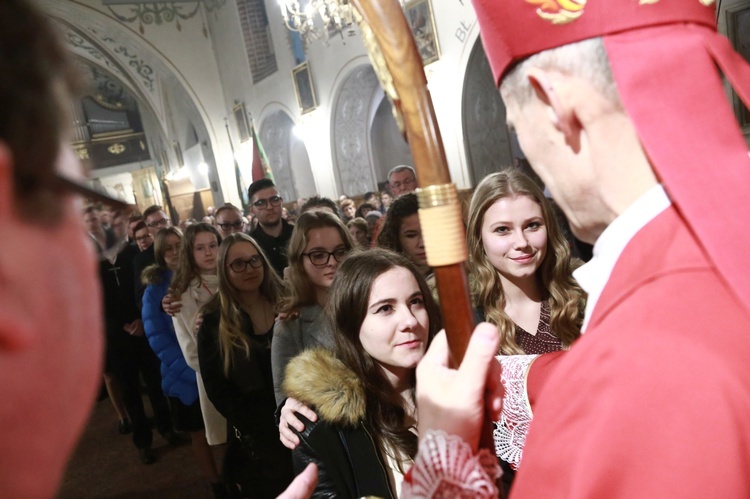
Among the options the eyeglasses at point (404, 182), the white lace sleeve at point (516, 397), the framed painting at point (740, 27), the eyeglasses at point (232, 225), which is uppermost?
the framed painting at point (740, 27)

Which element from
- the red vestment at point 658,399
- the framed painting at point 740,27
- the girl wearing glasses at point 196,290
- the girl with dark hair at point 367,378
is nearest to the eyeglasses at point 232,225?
the girl wearing glasses at point 196,290

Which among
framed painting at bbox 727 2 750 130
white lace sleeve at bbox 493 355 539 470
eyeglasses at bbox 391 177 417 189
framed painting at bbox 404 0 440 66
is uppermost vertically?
framed painting at bbox 404 0 440 66

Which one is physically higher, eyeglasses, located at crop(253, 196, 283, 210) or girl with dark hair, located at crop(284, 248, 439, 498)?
eyeglasses, located at crop(253, 196, 283, 210)

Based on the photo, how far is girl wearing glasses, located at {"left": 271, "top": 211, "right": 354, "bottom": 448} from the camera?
2.57 metres

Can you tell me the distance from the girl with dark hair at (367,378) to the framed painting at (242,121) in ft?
41.9

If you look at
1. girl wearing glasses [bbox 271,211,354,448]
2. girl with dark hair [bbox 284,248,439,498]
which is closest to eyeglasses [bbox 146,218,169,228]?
girl wearing glasses [bbox 271,211,354,448]

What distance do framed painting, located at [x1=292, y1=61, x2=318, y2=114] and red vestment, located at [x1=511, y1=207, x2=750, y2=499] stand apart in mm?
11029

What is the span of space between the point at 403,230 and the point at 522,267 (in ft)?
2.99

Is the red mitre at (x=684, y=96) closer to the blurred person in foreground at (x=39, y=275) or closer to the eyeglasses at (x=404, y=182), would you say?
the blurred person in foreground at (x=39, y=275)

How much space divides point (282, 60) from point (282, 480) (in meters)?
10.8

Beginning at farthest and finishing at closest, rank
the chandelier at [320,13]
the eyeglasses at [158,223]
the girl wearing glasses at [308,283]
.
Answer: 1. the chandelier at [320,13]
2. the eyeglasses at [158,223]
3. the girl wearing glasses at [308,283]

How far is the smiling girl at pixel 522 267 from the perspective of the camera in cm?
228

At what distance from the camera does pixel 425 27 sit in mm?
7613

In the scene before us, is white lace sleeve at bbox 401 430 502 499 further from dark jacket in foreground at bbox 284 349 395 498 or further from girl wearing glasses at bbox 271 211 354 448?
girl wearing glasses at bbox 271 211 354 448
